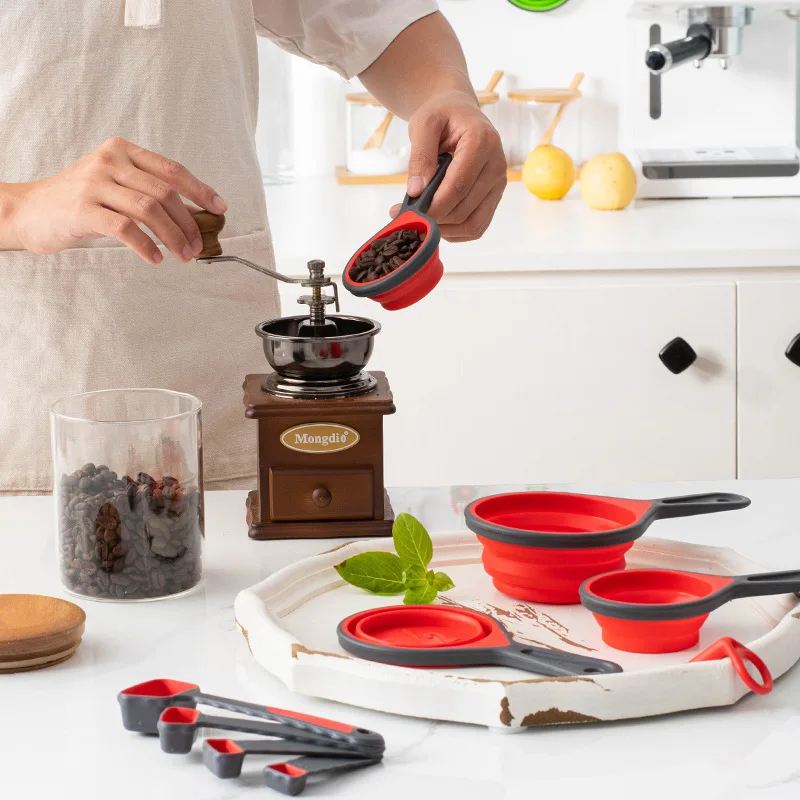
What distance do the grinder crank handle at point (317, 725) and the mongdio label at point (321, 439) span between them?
0.40 m

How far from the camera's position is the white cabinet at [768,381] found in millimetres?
2072

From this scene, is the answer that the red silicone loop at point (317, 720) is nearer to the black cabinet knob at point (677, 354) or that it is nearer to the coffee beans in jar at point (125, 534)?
the coffee beans in jar at point (125, 534)

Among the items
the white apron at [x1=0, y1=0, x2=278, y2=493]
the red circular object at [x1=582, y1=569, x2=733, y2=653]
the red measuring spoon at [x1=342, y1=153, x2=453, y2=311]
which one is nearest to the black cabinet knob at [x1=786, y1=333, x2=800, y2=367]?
the white apron at [x1=0, y1=0, x2=278, y2=493]

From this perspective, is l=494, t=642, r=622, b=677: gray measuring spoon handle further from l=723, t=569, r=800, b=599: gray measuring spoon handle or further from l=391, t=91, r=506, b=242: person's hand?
l=391, t=91, r=506, b=242: person's hand

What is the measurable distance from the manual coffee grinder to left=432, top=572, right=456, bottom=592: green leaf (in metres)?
0.19

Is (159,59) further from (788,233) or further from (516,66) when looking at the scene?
(516,66)

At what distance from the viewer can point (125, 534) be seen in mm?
929

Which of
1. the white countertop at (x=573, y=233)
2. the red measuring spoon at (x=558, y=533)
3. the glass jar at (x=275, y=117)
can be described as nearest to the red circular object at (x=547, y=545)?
the red measuring spoon at (x=558, y=533)

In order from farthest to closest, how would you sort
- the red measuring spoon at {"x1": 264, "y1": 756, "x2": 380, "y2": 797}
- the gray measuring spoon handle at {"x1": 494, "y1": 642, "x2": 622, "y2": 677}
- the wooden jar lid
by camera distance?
the wooden jar lid
the gray measuring spoon handle at {"x1": 494, "y1": 642, "x2": 622, "y2": 677}
the red measuring spoon at {"x1": 264, "y1": 756, "x2": 380, "y2": 797}

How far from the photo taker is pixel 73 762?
0.71 meters

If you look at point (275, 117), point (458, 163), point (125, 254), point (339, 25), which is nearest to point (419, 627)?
→ point (458, 163)

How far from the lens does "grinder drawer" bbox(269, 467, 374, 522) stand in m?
1.11

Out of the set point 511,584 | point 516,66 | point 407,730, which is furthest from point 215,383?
point 516,66

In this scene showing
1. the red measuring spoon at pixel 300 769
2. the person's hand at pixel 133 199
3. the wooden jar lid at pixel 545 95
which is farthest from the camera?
the wooden jar lid at pixel 545 95
